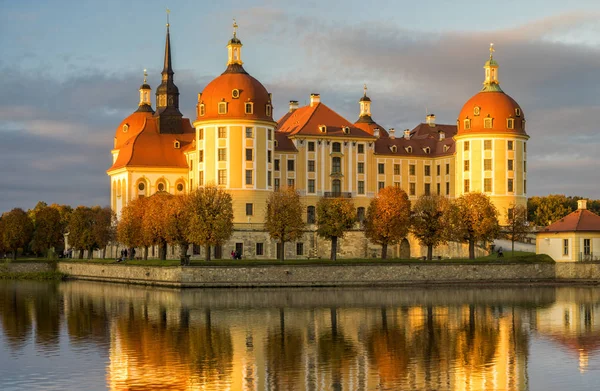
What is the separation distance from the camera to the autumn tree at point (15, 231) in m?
100

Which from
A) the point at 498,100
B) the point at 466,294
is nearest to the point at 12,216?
the point at 498,100

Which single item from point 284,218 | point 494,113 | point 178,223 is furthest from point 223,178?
point 494,113

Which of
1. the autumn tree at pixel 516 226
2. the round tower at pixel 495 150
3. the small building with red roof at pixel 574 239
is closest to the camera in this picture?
the small building with red roof at pixel 574 239

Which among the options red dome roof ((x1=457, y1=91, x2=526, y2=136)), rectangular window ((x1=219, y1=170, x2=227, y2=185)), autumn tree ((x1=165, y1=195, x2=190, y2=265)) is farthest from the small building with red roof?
rectangular window ((x1=219, y1=170, x2=227, y2=185))

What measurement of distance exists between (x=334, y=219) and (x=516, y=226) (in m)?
16.1

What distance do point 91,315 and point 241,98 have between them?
4051 cm

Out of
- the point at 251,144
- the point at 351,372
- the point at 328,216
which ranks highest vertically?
the point at 251,144

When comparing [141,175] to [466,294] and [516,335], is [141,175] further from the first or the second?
[516,335]

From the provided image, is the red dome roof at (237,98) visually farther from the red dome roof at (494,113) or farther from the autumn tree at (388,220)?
the red dome roof at (494,113)

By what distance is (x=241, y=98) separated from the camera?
88.5m

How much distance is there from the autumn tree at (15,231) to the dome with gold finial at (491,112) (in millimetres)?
44136

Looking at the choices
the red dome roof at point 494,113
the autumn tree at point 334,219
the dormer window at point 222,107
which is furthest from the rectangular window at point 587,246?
the dormer window at point 222,107

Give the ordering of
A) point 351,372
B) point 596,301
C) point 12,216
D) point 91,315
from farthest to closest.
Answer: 1. point 12,216
2. point 596,301
3. point 91,315
4. point 351,372

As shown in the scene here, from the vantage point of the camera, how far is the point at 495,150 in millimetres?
95062
